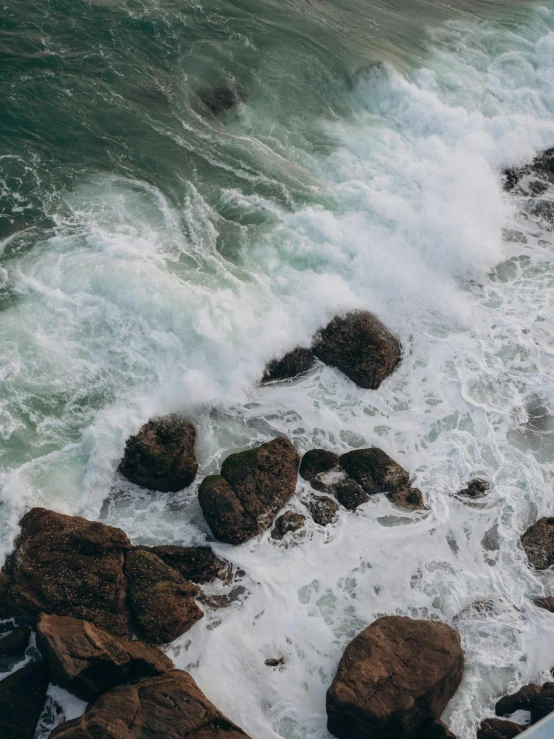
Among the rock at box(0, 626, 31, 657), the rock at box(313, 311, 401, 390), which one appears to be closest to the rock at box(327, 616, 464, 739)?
the rock at box(0, 626, 31, 657)

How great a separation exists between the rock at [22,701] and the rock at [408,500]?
7.69 metres

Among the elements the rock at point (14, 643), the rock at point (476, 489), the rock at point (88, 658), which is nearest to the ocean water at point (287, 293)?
the rock at point (476, 489)

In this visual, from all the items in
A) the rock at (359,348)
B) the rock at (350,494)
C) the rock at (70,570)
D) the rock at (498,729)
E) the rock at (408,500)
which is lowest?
the rock at (70,570)

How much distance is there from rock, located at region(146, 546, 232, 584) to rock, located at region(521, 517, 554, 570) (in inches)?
251

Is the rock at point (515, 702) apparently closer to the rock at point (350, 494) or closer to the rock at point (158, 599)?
the rock at point (350, 494)

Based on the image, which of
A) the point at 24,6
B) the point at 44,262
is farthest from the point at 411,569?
the point at 24,6

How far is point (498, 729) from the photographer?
10.4 meters

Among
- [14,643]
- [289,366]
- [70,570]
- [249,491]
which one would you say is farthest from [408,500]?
[14,643]

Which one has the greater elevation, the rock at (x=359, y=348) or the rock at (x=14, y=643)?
the rock at (x=359, y=348)

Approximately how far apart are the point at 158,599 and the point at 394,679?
4497 mm

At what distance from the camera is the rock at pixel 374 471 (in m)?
13.4

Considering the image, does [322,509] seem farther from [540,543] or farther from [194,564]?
A: [540,543]

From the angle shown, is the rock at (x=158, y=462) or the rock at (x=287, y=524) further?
the rock at (x=158, y=462)

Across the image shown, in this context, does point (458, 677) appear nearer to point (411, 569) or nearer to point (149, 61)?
point (411, 569)
